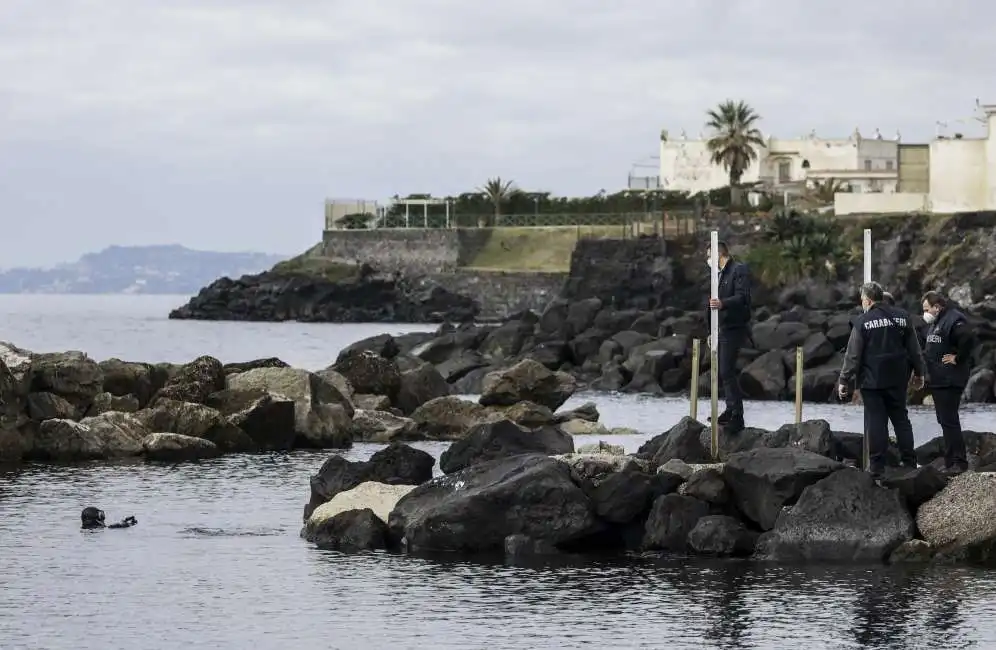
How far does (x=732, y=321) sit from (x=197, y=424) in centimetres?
1198

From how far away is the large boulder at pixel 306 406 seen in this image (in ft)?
105

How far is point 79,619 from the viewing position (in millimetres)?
15586

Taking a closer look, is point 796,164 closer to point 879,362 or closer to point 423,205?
point 423,205

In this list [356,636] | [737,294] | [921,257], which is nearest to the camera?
[356,636]

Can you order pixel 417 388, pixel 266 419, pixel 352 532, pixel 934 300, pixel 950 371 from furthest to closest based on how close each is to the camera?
pixel 417 388, pixel 266 419, pixel 934 300, pixel 950 371, pixel 352 532

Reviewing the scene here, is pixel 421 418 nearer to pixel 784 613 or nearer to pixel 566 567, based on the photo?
pixel 566 567

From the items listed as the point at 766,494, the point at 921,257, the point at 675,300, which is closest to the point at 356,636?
the point at 766,494

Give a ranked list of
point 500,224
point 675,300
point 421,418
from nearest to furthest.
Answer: point 421,418 → point 675,300 → point 500,224

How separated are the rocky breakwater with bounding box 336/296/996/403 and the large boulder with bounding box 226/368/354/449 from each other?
952cm

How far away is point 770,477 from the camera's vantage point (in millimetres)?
18359

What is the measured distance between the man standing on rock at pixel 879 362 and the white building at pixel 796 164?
3742 inches

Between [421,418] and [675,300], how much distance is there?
60573mm

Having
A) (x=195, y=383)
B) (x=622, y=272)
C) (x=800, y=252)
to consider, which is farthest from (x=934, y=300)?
(x=622, y=272)

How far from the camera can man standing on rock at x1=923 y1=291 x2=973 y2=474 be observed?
1953 cm
